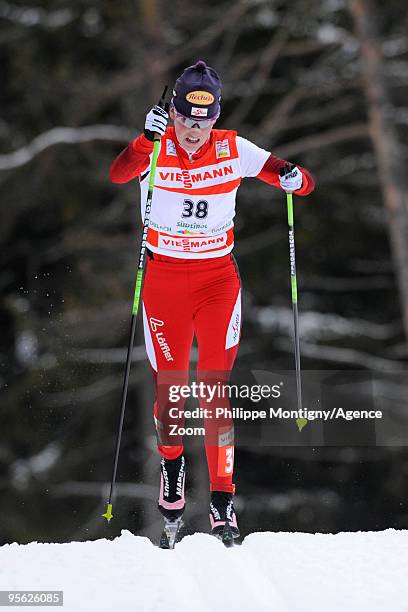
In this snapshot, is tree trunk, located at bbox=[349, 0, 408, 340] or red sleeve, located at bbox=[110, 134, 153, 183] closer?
red sleeve, located at bbox=[110, 134, 153, 183]

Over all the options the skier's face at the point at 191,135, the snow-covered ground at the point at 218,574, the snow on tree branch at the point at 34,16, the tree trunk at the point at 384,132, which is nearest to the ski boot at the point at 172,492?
the snow-covered ground at the point at 218,574

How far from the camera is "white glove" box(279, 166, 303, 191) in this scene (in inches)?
213

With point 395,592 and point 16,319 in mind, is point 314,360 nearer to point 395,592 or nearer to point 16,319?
point 16,319

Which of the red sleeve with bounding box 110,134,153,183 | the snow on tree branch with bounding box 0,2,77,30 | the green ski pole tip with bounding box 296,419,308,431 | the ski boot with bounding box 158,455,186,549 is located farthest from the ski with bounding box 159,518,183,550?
the snow on tree branch with bounding box 0,2,77,30

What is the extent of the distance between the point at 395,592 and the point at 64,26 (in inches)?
424

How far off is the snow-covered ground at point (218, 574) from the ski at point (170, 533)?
4 cm

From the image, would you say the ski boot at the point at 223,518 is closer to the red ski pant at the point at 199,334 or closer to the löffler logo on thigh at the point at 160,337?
the red ski pant at the point at 199,334

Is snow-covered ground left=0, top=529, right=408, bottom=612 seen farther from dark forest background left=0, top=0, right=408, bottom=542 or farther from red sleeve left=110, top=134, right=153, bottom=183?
dark forest background left=0, top=0, right=408, bottom=542

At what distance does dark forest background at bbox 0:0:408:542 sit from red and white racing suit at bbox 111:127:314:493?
21.2ft

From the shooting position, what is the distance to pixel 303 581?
17.7 ft

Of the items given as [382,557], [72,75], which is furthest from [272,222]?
[382,557]

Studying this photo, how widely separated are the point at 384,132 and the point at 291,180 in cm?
600

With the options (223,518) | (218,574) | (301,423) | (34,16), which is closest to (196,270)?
(301,423)

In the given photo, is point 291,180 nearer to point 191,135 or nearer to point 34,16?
point 191,135
